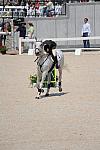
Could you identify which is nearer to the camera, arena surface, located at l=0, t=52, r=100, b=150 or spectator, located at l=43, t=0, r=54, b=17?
arena surface, located at l=0, t=52, r=100, b=150

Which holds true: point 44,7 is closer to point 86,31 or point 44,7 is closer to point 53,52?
point 86,31

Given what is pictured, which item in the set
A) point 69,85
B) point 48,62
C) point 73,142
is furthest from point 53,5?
point 73,142

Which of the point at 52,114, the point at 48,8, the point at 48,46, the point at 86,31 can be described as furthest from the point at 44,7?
the point at 52,114

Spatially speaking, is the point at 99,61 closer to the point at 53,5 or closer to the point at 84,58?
the point at 84,58

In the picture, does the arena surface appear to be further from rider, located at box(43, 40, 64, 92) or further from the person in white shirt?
the person in white shirt

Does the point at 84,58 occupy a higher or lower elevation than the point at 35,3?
lower

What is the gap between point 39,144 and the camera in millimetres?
8914

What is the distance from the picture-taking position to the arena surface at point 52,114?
9070 millimetres

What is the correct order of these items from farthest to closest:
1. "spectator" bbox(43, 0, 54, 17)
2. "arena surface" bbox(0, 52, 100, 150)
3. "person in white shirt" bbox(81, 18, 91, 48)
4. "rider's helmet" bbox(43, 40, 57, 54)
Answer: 1. "spectator" bbox(43, 0, 54, 17)
2. "person in white shirt" bbox(81, 18, 91, 48)
3. "rider's helmet" bbox(43, 40, 57, 54)
4. "arena surface" bbox(0, 52, 100, 150)

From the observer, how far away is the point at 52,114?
11.6m

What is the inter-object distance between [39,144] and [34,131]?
99 centimetres

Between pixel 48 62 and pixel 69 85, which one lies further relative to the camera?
pixel 69 85

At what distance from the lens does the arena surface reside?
907 cm

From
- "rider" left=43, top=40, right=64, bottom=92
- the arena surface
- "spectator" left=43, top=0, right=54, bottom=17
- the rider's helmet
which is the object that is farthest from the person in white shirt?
the rider's helmet
